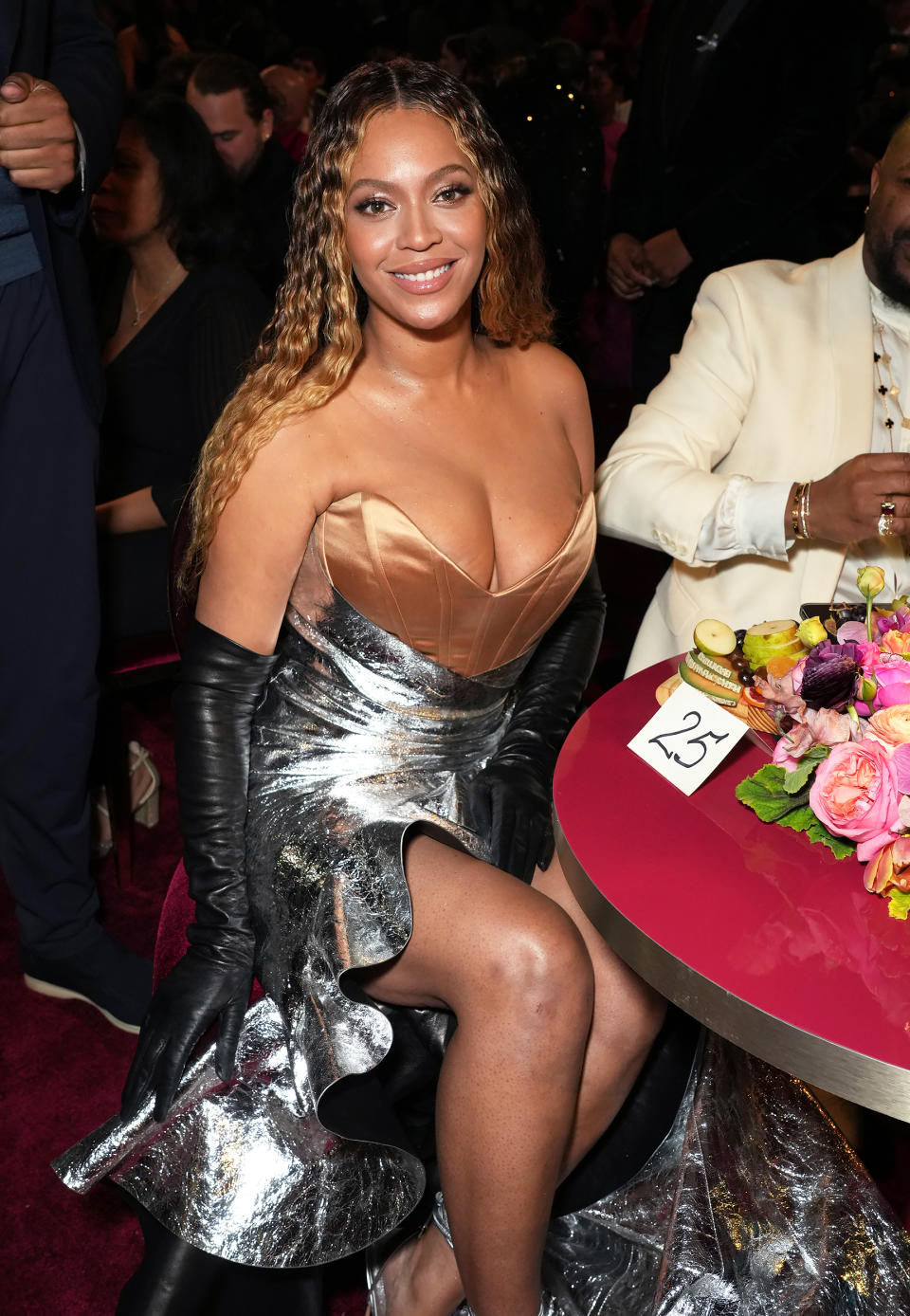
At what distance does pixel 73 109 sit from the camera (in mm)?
2021

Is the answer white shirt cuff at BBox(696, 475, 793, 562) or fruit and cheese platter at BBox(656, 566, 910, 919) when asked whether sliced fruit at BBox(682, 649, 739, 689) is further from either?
white shirt cuff at BBox(696, 475, 793, 562)

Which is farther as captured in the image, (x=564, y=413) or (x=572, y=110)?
(x=572, y=110)

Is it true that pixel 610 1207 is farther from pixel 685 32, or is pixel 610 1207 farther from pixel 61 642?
pixel 685 32

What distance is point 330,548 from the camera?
1740 mm

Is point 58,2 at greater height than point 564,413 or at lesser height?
greater

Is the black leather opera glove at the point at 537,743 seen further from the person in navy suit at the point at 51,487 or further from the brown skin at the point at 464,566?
the person in navy suit at the point at 51,487

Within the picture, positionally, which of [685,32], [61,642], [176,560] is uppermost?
[685,32]

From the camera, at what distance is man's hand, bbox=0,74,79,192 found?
1.89 m

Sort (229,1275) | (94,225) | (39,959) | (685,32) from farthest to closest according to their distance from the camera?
(685,32) → (94,225) → (39,959) → (229,1275)

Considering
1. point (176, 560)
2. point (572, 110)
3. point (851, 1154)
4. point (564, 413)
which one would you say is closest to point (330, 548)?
point (176, 560)

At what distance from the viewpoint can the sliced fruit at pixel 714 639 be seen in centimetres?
163

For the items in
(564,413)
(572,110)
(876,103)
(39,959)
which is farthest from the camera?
(876,103)

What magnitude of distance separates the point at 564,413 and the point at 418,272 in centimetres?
41

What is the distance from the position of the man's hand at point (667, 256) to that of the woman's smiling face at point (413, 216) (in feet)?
5.19
